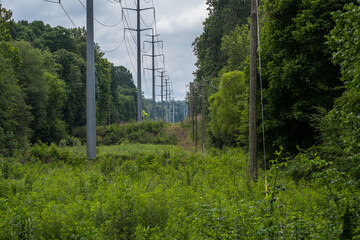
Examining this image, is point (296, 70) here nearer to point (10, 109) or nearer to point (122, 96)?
point (10, 109)

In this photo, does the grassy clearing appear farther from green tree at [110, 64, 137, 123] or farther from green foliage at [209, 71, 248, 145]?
green tree at [110, 64, 137, 123]

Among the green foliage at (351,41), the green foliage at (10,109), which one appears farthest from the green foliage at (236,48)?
the green foliage at (351,41)

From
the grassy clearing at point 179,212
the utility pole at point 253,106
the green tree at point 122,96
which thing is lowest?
the grassy clearing at point 179,212


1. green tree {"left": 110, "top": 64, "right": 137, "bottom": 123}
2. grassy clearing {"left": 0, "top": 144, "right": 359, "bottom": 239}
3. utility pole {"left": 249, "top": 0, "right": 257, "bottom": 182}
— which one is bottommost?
grassy clearing {"left": 0, "top": 144, "right": 359, "bottom": 239}

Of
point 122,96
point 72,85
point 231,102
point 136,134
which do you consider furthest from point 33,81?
point 122,96

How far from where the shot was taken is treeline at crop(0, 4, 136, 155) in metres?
27.7

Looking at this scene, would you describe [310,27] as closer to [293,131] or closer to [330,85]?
[330,85]

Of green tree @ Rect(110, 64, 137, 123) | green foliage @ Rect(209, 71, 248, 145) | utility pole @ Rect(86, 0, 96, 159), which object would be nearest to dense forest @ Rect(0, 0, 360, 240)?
green foliage @ Rect(209, 71, 248, 145)

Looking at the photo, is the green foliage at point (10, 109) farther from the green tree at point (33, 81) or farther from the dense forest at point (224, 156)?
the green tree at point (33, 81)

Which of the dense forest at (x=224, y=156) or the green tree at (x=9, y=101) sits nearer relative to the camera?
the dense forest at (x=224, y=156)

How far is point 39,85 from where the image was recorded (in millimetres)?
38000

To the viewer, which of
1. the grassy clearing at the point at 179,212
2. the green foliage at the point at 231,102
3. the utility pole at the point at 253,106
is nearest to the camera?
the grassy clearing at the point at 179,212

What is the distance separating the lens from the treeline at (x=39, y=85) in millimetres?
27719

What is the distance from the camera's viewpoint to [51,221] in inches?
305
